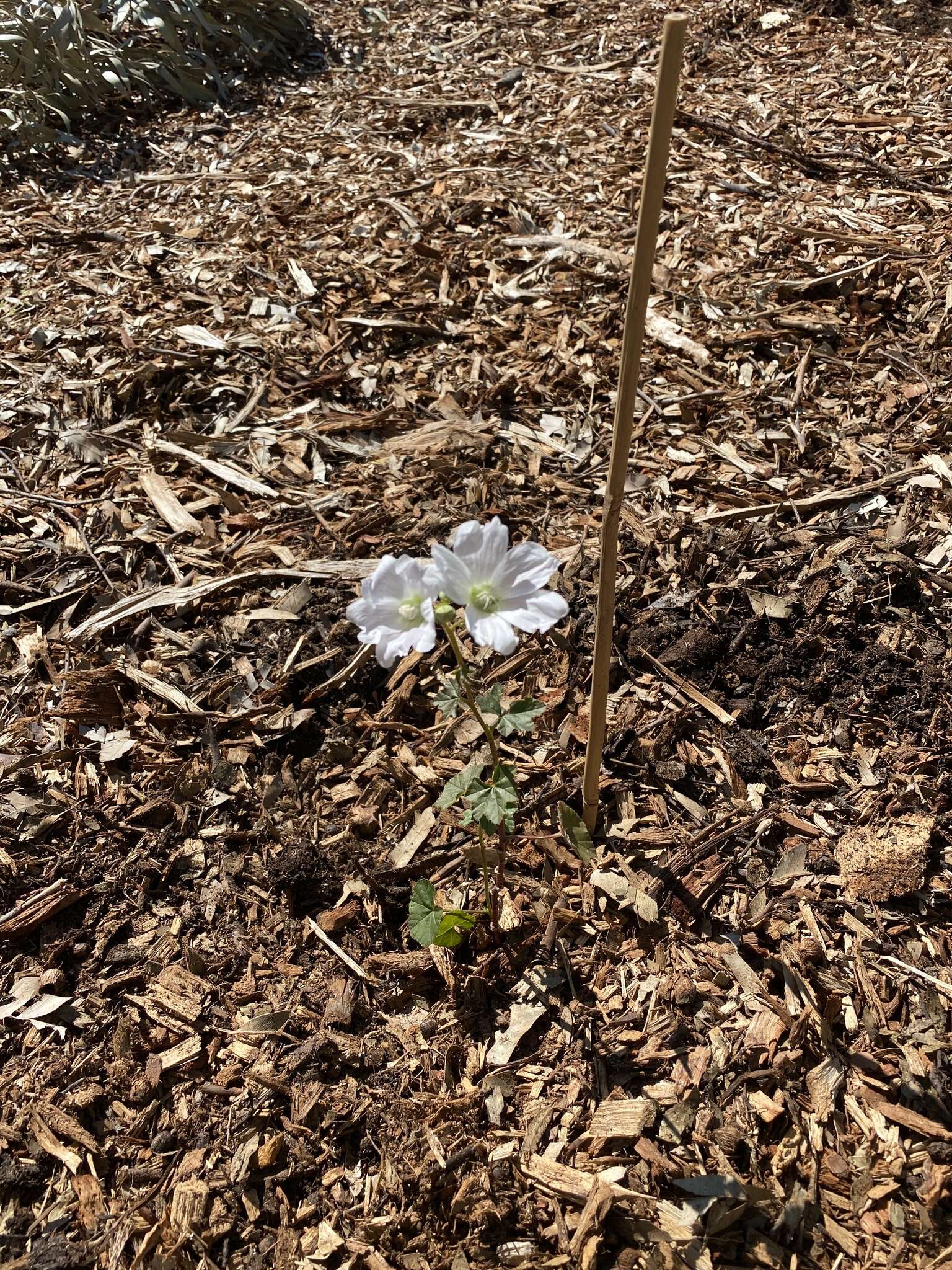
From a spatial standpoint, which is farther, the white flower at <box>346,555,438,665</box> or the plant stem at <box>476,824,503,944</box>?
the plant stem at <box>476,824,503,944</box>

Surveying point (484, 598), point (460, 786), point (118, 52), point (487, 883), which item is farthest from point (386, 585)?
point (118, 52)

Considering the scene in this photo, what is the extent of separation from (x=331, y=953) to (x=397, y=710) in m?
0.63

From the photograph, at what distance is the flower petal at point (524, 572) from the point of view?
1.49 meters

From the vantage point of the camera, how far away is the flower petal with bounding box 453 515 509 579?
1451 millimetres

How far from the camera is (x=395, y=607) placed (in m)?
1.49

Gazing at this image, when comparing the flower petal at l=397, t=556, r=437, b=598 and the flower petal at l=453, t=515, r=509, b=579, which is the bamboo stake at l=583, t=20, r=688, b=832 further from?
the flower petal at l=397, t=556, r=437, b=598

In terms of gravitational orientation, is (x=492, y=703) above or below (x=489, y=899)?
above

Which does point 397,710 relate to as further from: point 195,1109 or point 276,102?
point 276,102

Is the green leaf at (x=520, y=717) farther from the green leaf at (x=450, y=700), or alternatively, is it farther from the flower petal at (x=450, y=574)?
the flower petal at (x=450, y=574)

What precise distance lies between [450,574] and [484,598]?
84 millimetres

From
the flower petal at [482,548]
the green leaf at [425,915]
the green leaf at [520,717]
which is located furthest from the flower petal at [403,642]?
the green leaf at [425,915]

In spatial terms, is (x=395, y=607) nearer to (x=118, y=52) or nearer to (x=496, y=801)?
(x=496, y=801)

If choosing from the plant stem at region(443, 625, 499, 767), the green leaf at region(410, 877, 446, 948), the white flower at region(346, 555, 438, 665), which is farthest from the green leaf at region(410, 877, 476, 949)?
the white flower at region(346, 555, 438, 665)

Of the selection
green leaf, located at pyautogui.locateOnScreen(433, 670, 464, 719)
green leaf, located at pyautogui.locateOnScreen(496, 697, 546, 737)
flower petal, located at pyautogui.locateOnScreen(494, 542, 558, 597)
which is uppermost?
flower petal, located at pyautogui.locateOnScreen(494, 542, 558, 597)
